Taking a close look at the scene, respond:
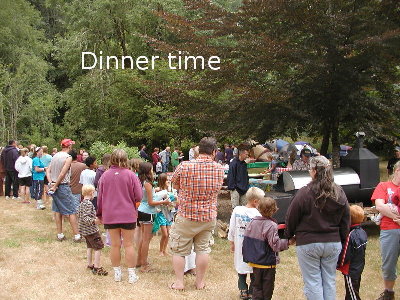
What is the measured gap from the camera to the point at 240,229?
17.5 feet

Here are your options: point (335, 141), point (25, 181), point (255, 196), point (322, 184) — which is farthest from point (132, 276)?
point (25, 181)

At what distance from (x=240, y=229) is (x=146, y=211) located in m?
1.68

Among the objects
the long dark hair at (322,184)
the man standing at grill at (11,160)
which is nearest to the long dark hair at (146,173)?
the long dark hair at (322,184)

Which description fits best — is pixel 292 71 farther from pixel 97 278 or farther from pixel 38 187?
pixel 38 187

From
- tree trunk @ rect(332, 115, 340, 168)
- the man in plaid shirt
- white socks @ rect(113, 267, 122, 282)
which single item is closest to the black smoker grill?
tree trunk @ rect(332, 115, 340, 168)

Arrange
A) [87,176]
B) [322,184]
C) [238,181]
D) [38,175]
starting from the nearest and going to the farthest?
[322,184] → [87,176] → [238,181] → [38,175]

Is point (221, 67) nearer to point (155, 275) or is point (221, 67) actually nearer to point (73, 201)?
point (73, 201)

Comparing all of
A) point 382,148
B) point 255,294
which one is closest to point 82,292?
point 255,294

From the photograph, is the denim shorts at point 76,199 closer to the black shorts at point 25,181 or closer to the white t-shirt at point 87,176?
the white t-shirt at point 87,176

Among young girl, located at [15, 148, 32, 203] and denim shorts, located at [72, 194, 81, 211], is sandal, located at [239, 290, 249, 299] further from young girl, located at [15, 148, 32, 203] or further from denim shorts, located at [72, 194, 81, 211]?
young girl, located at [15, 148, 32, 203]

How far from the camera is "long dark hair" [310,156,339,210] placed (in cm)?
400

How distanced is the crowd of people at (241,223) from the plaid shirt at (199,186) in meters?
0.01

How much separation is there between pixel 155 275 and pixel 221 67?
4.68 metres

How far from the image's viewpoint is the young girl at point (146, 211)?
252 inches
